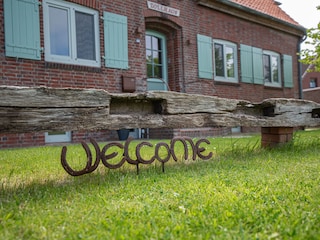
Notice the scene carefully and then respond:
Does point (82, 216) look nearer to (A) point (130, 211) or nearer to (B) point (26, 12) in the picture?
(A) point (130, 211)

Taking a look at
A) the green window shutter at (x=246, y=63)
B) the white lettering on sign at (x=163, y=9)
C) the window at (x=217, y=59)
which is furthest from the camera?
the green window shutter at (x=246, y=63)

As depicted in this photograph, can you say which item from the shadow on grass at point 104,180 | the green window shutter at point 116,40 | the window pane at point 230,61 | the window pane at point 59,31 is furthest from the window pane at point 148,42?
the shadow on grass at point 104,180

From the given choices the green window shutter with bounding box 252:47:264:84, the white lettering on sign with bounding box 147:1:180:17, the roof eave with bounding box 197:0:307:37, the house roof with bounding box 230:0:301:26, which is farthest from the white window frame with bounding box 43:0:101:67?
the green window shutter with bounding box 252:47:264:84

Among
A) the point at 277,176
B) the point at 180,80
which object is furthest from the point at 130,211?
the point at 180,80

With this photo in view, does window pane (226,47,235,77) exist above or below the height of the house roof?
below

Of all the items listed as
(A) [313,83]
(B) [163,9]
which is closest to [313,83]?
(A) [313,83]

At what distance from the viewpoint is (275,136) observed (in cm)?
417

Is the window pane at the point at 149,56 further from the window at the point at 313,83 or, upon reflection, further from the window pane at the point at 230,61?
the window at the point at 313,83

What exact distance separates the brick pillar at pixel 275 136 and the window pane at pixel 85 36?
14.6 feet

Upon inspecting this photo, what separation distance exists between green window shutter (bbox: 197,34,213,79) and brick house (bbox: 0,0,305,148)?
0.03 m

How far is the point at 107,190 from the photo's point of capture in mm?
2070

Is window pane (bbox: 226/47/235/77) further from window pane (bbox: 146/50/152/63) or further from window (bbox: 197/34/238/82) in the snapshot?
window pane (bbox: 146/50/152/63)

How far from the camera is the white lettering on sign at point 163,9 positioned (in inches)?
319

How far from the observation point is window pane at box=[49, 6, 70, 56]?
660 centimetres
